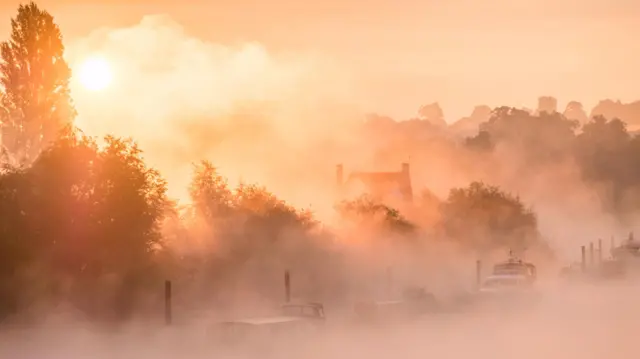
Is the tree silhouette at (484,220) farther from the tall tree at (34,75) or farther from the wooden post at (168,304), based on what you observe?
the wooden post at (168,304)

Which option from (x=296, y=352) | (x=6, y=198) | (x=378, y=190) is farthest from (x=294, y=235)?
(x=378, y=190)

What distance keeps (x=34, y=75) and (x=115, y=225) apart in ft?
86.0

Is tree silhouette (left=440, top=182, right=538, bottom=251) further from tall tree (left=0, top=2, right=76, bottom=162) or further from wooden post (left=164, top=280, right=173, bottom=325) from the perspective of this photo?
wooden post (left=164, top=280, right=173, bottom=325)

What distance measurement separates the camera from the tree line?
45.2 meters

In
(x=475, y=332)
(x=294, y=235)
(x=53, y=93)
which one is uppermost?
(x=53, y=93)

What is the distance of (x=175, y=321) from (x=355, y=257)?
64.6 feet

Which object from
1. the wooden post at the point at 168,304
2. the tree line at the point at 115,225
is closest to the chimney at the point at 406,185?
the tree line at the point at 115,225

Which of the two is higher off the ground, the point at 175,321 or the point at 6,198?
the point at 6,198

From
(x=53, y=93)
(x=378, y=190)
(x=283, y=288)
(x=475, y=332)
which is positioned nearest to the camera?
(x=475, y=332)

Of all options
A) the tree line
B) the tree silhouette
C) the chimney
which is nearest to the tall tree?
the tree line

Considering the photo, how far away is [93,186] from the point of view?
4656 cm

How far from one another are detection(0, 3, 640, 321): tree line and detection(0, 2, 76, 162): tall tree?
0.19ft

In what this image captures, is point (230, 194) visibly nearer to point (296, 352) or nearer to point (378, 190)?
point (296, 352)

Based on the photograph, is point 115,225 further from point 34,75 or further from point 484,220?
point 484,220
